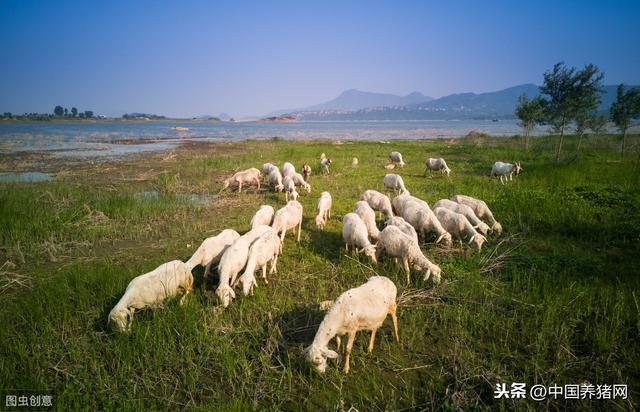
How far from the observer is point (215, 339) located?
448cm

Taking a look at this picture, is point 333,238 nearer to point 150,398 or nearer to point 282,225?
point 282,225

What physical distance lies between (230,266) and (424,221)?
5220 millimetres

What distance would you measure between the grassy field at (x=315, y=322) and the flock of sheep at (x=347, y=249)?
278 mm

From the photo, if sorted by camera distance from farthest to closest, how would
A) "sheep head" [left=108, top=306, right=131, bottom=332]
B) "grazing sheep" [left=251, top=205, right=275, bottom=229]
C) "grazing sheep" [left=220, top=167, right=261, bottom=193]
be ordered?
1. "grazing sheep" [left=220, top=167, right=261, bottom=193]
2. "grazing sheep" [left=251, top=205, right=275, bottom=229]
3. "sheep head" [left=108, top=306, right=131, bottom=332]

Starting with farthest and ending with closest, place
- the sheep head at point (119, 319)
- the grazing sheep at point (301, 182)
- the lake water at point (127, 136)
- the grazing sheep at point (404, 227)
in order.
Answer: the lake water at point (127, 136) < the grazing sheep at point (301, 182) < the grazing sheep at point (404, 227) < the sheep head at point (119, 319)

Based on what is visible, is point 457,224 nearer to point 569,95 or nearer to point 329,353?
point 329,353

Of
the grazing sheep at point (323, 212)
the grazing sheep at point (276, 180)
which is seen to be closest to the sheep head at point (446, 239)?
the grazing sheep at point (323, 212)

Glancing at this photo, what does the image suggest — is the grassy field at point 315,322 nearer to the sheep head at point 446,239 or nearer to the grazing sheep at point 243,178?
the sheep head at point 446,239

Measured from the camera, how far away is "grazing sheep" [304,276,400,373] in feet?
12.5

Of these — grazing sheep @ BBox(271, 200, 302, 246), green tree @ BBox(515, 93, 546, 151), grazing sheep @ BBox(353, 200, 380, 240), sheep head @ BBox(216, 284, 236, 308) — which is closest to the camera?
sheep head @ BBox(216, 284, 236, 308)

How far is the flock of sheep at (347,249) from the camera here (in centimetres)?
419

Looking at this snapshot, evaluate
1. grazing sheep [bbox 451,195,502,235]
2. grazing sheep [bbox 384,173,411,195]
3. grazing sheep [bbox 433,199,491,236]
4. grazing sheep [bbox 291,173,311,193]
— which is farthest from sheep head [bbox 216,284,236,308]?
grazing sheep [bbox 384,173,411,195]

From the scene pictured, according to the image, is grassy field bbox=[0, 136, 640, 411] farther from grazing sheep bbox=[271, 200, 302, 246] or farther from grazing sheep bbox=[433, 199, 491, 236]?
grazing sheep bbox=[271, 200, 302, 246]

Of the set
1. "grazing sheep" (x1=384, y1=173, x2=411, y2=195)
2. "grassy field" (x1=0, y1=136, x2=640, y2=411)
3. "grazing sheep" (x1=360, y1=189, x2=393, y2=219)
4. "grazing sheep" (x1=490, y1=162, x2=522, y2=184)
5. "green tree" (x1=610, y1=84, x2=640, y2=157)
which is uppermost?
"green tree" (x1=610, y1=84, x2=640, y2=157)
